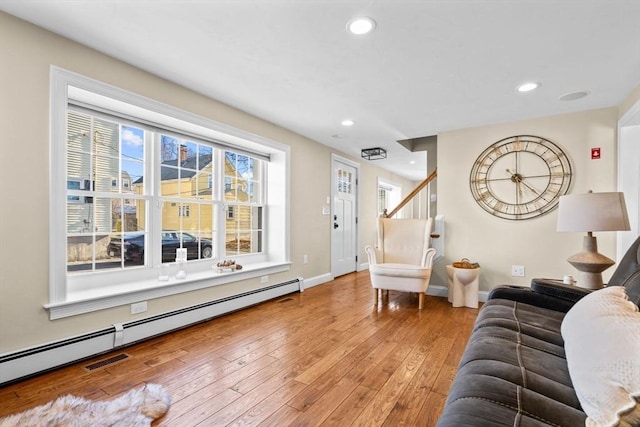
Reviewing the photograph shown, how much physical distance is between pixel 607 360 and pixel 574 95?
9.98ft

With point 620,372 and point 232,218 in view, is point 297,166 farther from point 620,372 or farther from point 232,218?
point 620,372

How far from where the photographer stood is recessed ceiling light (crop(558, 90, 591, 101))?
2803 mm

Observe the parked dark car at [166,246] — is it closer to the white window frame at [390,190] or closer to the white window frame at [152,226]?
the white window frame at [152,226]

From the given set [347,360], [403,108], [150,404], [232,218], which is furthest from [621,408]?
[232,218]

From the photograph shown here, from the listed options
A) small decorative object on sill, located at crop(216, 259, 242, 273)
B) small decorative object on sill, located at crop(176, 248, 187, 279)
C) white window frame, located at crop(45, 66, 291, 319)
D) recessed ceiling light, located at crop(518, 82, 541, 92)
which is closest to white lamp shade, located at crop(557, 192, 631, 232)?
recessed ceiling light, located at crop(518, 82, 541, 92)

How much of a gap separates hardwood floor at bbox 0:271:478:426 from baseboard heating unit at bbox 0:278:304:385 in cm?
6

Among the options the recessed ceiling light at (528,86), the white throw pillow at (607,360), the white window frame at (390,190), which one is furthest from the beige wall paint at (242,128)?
the white throw pillow at (607,360)

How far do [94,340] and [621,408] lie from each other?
277cm

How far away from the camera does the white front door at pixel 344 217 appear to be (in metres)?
5.09

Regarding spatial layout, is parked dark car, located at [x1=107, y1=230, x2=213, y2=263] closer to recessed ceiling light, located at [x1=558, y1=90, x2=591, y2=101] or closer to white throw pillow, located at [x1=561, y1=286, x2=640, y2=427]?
white throw pillow, located at [x1=561, y1=286, x2=640, y2=427]

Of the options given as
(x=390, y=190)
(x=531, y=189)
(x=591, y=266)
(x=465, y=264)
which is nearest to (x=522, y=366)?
(x=591, y=266)

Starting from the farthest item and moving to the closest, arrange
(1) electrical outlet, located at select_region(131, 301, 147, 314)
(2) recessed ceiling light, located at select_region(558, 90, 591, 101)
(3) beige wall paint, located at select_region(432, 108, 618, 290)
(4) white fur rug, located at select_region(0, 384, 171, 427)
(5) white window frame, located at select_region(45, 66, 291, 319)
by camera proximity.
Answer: (3) beige wall paint, located at select_region(432, 108, 618, 290) → (2) recessed ceiling light, located at select_region(558, 90, 591, 101) → (1) electrical outlet, located at select_region(131, 301, 147, 314) → (5) white window frame, located at select_region(45, 66, 291, 319) → (4) white fur rug, located at select_region(0, 384, 171, 427)

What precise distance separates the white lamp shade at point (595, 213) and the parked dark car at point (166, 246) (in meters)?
3.31

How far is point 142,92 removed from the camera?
2488 millimetres
